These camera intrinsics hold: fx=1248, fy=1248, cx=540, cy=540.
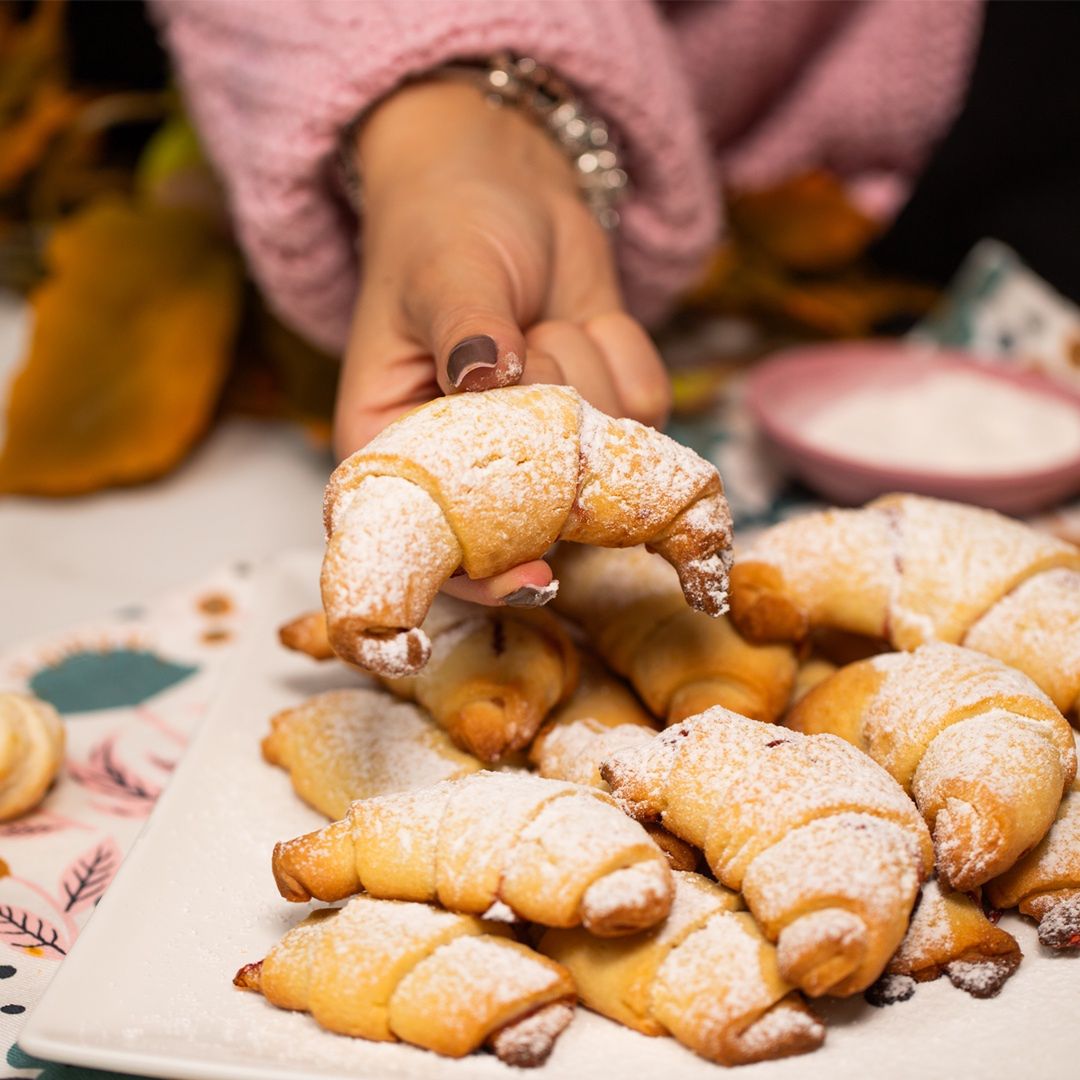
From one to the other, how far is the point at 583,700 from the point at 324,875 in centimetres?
26

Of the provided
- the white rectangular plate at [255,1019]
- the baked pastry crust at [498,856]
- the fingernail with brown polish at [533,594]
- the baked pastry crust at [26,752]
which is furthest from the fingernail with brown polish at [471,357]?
the baked pastry crust at [26,752]

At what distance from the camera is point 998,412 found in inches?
58.8

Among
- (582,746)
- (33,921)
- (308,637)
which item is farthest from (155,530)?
(582,746)

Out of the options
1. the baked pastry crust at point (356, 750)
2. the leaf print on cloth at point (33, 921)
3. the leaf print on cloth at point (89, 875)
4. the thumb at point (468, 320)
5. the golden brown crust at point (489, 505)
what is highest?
the thumb at point (468, 320)

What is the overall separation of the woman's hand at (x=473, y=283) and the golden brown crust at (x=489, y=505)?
0.12 ft

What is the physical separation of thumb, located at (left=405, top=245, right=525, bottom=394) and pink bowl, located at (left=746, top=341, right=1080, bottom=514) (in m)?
0.61

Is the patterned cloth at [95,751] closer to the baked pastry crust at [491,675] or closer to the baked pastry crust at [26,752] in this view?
the baked pastry crust at [26,752]

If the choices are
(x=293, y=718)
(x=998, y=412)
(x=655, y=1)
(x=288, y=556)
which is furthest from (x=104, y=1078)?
(x=655, y=1)

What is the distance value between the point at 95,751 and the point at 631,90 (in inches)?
31.1

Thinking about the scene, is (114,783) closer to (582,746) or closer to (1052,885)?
(582,746)

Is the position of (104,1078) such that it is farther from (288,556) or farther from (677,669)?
(288,556)

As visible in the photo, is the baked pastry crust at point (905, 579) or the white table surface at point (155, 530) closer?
the baked pastry crust at point (905, 579)

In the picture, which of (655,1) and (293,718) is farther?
(655,1)

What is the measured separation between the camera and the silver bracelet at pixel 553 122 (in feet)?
3.79
